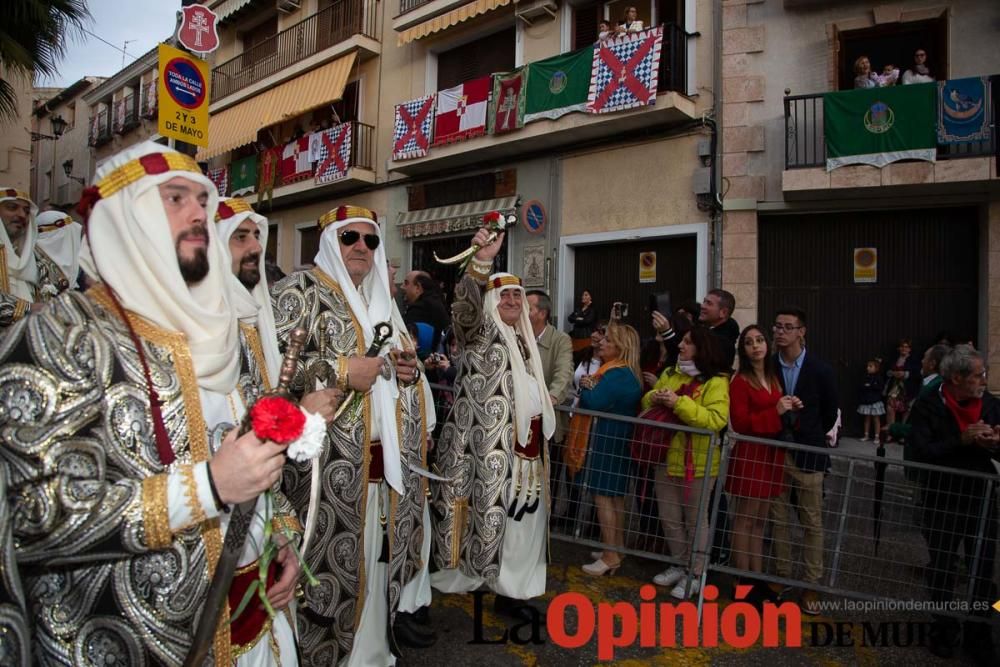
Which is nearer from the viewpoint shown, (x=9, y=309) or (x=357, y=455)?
(x=357, y=455)

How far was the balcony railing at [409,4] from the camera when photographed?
1317cm

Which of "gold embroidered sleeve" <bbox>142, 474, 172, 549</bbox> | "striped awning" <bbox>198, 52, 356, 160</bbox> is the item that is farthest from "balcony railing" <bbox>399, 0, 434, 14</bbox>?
"gold embroidered sleeve" <bbox>142, 474, 172, 549</bbox>

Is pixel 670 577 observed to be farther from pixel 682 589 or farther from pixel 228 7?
pixel 228 7

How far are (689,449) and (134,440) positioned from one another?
11.8ft

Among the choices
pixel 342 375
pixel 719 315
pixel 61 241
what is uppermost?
pixel 61 241

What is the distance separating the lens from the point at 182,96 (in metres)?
6.09

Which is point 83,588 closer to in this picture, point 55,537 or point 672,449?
point 55,537

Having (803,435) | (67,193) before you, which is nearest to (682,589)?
(803,435)

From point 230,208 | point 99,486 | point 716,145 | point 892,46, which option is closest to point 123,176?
point 99,486

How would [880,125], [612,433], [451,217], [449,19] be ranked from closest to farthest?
[612,433] < [880,125] < [449,19] < [451,217]

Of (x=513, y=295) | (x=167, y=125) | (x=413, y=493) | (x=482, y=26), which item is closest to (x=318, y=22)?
(x=482, y=26)

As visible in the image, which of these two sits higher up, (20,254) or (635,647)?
(20,254)

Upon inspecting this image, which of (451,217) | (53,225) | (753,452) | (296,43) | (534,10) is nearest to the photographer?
(753,452)

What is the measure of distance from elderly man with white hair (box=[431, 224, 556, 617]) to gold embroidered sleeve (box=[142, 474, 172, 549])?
2.50 meters
